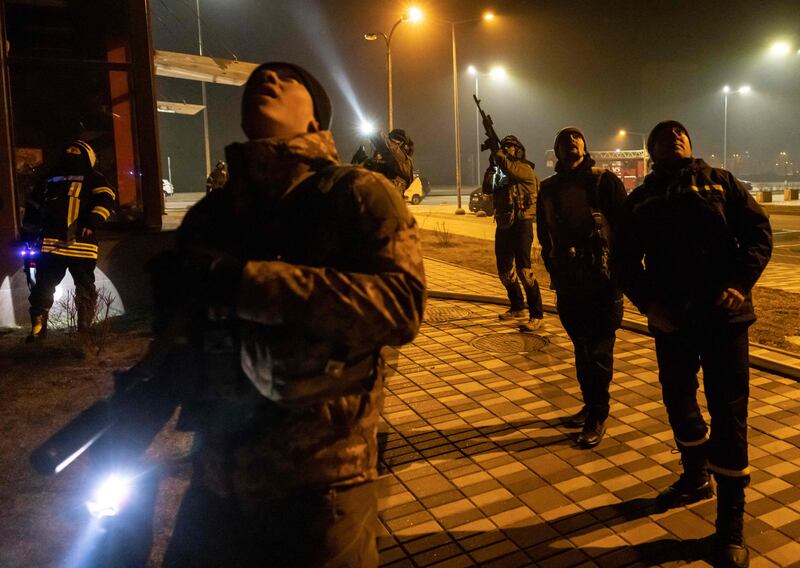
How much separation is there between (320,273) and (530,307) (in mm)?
5832

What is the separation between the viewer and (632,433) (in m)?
4.25

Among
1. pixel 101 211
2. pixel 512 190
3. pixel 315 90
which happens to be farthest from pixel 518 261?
pixel 315 90

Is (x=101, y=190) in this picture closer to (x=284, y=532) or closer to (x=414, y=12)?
(x=284, y=532)

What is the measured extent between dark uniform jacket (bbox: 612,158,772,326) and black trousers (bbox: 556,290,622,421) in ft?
3.15

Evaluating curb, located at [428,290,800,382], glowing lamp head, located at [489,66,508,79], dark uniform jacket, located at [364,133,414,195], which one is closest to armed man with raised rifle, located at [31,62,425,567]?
curb, located at [428,290,800,382]

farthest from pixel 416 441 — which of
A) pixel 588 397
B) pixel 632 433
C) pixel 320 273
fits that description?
pixel 320 273

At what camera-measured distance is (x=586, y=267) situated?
4.18m

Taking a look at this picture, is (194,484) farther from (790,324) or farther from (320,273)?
(790,324)

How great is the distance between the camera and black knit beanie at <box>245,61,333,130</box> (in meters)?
1.77

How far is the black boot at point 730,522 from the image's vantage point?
9.12 feet

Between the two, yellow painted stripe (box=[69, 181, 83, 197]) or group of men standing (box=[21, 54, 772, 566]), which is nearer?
group of men standing (box=[21, 54, 772, 566])

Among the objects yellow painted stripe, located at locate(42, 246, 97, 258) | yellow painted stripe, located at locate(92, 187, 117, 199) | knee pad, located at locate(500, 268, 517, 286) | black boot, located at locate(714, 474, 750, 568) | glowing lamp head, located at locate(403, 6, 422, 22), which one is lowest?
black boot, located at locate(714, 474, 750, 568)

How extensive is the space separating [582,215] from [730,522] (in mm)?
2051

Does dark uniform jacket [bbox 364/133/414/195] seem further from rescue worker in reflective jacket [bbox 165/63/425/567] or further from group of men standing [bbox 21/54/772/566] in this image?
rescue worker in reflective jacket [bbox 165/63/425/567]
